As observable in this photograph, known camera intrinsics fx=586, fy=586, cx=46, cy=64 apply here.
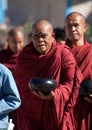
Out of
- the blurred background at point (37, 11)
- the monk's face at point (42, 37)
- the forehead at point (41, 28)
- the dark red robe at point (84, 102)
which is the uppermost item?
the forehead at point (41, 28)

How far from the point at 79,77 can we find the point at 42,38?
56 centimetres

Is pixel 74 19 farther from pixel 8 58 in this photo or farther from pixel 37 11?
pixel 37 11

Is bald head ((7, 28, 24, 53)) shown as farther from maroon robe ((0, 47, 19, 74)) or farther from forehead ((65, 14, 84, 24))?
forehead ((65, 14, 84, 24))

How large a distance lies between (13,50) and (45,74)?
2097 millimetres

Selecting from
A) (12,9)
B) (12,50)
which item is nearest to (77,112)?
(12,50)

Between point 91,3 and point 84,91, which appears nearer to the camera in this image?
point 84,91

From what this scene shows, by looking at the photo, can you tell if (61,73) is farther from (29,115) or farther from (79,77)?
(29,115)

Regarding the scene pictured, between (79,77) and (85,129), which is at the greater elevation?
(79,77)

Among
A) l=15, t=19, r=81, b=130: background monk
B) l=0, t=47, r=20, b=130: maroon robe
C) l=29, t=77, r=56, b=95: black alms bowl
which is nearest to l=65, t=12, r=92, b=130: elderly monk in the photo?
l=15, t=19, r=81, b=130: background monk

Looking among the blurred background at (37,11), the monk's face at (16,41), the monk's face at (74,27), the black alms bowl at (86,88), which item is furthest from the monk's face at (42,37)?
the blurred background at (37,11)

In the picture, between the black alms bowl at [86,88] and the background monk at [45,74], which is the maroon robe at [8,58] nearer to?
the background monk at [45,74]

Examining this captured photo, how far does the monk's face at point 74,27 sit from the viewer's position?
6.52 m

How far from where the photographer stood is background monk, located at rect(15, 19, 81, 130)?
600cm

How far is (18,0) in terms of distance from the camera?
39062 millimetres
